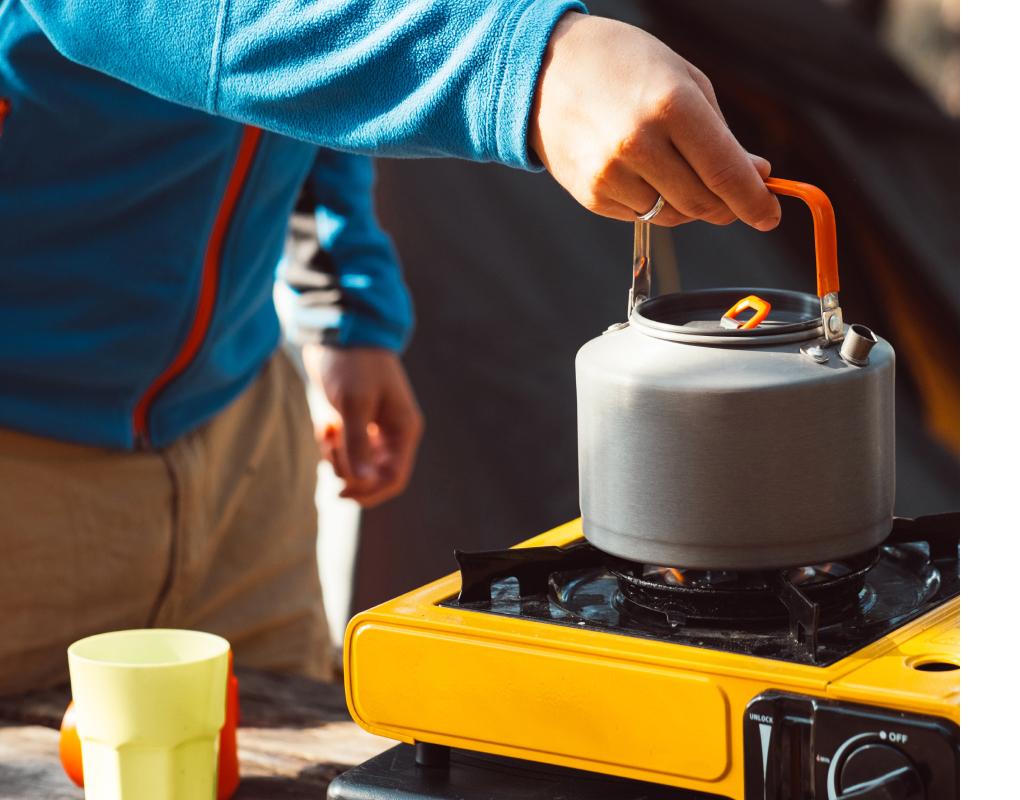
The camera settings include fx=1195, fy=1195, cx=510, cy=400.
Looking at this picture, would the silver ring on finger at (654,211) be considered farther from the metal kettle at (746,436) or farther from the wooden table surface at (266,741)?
the wooden table surface at (266,741)

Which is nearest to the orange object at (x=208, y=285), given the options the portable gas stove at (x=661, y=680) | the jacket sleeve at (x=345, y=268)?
the jacket sleeve at (x=345, y=268)

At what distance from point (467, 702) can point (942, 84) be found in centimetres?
201

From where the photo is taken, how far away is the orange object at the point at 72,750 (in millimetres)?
795

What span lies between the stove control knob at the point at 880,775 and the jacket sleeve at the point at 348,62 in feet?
1.14

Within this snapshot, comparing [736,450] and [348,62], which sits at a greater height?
[348,62]

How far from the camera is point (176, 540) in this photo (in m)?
1.30

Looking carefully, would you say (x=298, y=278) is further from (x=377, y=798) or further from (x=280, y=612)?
(x=377, y=798)

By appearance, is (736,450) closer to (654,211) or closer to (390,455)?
(654,211)

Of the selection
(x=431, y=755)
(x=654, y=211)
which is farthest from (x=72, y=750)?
(x=654, y=211)

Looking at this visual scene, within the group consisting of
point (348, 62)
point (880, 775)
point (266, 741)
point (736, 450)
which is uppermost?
point (348, 62)

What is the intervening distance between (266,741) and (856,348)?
1.73ft

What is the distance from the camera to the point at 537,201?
7.57ft

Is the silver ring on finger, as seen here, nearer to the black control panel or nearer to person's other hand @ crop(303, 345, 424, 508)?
the black control panel

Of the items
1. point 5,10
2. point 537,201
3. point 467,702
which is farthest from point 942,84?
point 467,702
